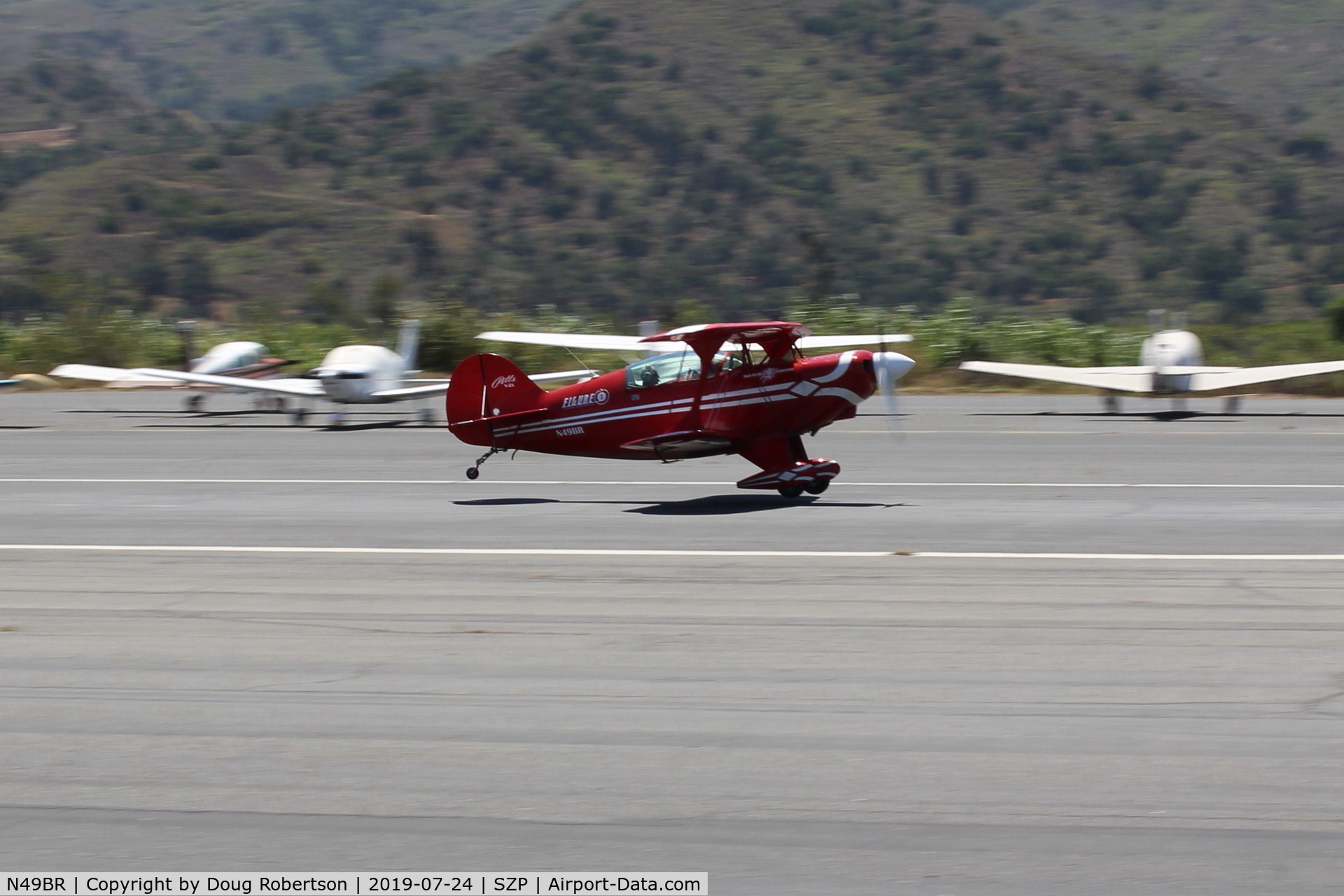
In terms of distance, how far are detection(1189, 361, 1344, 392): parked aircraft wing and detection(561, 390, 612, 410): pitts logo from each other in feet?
52.6

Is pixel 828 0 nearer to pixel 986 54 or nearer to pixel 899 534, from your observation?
pixel 986 54

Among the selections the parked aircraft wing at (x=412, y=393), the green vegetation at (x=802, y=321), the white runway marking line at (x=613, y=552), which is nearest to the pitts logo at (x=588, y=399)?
the white runway marking line at (x=613, y=552)

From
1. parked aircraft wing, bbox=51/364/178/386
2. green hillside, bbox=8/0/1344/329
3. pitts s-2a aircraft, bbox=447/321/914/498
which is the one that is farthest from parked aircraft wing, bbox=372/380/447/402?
green hillside, bbox=8/0/1344/329

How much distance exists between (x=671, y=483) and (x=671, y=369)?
Answer: 2433 millimetres

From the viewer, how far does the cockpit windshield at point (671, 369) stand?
18.4 m

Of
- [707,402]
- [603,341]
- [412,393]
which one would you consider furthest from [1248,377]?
[412,393]

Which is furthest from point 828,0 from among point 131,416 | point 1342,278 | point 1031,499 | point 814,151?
point 1031,499

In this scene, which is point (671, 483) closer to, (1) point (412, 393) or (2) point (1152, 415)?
(1) point (412, 393)

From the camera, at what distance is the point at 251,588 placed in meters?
12.5

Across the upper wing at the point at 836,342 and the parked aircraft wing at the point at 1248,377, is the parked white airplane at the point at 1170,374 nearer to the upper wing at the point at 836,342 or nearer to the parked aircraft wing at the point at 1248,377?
the parked aircraft wing at the point at 1248,377

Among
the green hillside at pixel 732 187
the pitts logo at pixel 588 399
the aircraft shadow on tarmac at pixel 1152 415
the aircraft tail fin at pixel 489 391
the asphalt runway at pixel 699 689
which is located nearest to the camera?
the asphalt runway at pixel 699 689

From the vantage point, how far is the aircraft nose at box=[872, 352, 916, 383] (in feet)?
58.7

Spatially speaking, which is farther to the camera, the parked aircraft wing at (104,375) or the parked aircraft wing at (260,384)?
the parked aircraft wing at (104,375)

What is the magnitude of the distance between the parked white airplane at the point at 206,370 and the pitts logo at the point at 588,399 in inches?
613
